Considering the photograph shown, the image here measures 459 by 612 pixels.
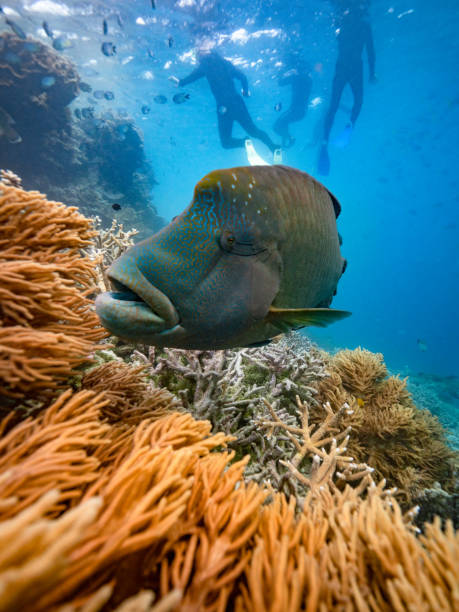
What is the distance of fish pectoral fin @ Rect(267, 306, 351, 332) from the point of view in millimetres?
1525

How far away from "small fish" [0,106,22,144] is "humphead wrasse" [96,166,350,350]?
18.1 m

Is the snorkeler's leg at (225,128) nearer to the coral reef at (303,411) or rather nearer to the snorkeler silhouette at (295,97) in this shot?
the snorkeler silhouette at (295,97)

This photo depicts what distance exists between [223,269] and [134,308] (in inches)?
19.8

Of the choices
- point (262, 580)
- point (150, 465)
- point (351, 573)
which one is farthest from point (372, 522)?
point (150, 465)

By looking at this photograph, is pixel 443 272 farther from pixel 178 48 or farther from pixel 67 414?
pixel 67 414

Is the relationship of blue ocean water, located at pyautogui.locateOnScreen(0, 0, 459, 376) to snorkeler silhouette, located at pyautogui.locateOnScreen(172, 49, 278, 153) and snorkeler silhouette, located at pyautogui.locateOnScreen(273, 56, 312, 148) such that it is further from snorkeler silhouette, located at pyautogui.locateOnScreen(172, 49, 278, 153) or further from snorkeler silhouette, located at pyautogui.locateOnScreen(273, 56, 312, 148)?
snorkeler silhouette, located at pyautogui.locateOnScreen(172, 49, 278, 153)

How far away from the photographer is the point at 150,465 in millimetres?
1144

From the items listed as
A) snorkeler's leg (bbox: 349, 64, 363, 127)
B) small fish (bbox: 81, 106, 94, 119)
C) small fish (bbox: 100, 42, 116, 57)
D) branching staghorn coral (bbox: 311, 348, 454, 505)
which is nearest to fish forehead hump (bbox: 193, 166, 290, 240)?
branching staghorn coral (bbox: 311, 348, 454, 505)

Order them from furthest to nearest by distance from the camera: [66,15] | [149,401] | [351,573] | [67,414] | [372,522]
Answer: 1. [66,15]
2. [149,401]
3. [67,414]
4. [372,522]
5. [351,573]

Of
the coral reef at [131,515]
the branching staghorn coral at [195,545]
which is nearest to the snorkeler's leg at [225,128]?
the coral reef at [131,515]

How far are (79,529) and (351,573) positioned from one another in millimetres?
1135

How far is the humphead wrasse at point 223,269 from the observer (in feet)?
4.29

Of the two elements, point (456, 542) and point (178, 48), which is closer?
point (456, 542)

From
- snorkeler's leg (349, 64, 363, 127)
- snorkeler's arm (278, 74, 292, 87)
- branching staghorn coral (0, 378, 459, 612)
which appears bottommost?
branching staghorn coral (0, 378, 459, 612)
